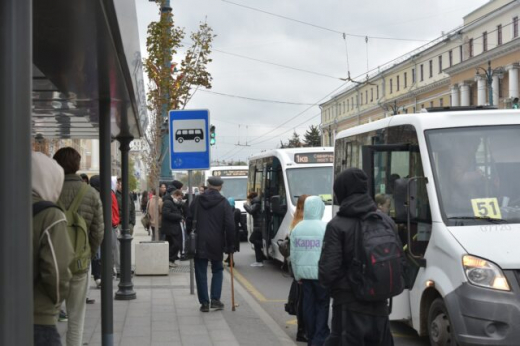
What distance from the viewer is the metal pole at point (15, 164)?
2500mm

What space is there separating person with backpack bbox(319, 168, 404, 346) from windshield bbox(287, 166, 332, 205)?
1032 centimetres

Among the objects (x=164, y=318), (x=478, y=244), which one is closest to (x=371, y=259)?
(x=478, y=244)

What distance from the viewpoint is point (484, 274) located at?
248 inches

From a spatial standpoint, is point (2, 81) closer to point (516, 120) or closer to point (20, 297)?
point (20, 297)

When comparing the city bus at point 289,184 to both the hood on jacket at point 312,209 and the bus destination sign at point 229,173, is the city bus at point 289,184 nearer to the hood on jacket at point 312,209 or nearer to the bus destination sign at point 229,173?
the hood on jacket at point 312,209

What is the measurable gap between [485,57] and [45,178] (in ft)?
216

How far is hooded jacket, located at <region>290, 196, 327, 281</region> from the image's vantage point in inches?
277

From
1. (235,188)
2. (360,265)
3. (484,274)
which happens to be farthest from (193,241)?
(235,188)

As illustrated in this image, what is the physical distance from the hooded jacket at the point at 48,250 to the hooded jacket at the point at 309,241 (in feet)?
11.6

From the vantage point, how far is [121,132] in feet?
33.9

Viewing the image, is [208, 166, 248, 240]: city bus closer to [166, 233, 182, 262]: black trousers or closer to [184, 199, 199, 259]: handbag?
[166, 233, 182, 262]: black trousers

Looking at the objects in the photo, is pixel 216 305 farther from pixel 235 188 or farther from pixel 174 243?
pixel 235 188

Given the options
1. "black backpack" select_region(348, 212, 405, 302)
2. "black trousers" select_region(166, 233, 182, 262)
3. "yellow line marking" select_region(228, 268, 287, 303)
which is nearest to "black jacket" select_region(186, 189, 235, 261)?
"yellow line marking" select_region(228, 268, 287, 303)

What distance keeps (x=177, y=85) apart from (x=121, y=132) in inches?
291
